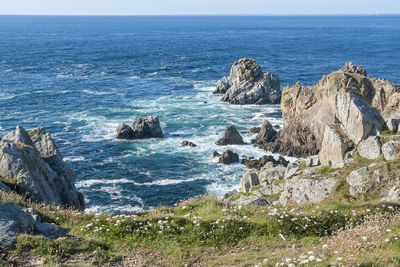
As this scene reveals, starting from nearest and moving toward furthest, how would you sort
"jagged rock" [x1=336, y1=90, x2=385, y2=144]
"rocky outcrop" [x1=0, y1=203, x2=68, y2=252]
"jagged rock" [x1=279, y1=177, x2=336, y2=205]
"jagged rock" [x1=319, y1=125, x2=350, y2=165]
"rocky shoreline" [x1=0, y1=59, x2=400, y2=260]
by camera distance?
"rocky outcrop" [x1=0, y1=203, x2=68, y2=252], "rocky shoreline" [x1=0, y1=59, x2=400, y2=260], "jagged rock" [x1=279, y1=177, x2=336, y2=205], "jagged rock" [x1=336, y1=90, x2=385, y2=144], "jagged rock" [x1=319, y1=125, x2=350, y2=165]

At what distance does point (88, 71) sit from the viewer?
13562 cm

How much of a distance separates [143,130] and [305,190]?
46.6 m

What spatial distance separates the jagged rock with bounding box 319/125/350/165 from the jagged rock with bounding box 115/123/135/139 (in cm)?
4225

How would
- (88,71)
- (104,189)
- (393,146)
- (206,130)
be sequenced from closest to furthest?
(393,146), (104,189), (206,130), (88,71)

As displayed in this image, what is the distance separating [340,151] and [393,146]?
750cm

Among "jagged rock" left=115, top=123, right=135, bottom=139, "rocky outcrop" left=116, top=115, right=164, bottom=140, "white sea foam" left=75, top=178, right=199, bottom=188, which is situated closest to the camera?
"white sea foam" left=75, top=178, right=199, bottom=188

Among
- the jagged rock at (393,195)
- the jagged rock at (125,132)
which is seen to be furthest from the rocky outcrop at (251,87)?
the jagged rock at (393,195)

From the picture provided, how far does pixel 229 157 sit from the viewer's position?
59781 mm

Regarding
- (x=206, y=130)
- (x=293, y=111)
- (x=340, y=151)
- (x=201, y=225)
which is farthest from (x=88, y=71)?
(x=201, y=225)

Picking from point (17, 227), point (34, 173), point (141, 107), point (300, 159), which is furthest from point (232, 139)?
point (17, 227)

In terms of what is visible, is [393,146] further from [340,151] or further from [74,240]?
[74,240]

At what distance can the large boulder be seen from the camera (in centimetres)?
5281

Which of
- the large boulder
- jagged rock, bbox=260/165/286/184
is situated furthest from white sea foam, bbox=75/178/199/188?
the large boulder

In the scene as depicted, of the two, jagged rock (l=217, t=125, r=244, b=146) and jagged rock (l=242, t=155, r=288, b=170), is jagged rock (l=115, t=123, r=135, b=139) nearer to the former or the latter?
jagged rock (l=217, t=125, r=244, b=146)
